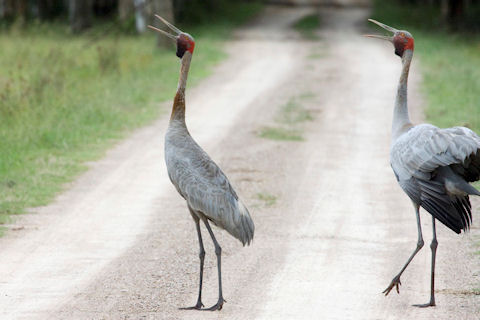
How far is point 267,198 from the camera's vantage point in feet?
29.8

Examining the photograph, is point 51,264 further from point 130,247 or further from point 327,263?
point 327,263

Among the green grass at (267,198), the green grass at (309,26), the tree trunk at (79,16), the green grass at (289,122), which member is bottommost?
the green grass at (309,26)

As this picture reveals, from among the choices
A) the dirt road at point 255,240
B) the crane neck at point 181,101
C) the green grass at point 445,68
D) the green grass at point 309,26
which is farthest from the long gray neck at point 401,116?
the green grass at point 309,26

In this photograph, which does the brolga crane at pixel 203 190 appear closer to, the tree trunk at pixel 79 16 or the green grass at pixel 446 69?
the green grass at pixel 446 69

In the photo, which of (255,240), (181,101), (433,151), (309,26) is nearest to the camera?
(433,151)

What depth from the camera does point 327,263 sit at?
6.85 m

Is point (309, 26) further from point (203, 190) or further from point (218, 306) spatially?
point (218, 306)

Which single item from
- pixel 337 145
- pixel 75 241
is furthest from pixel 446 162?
pixel 337 145

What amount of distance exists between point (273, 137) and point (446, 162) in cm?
666

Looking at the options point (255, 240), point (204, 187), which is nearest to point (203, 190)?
point (204, 187)

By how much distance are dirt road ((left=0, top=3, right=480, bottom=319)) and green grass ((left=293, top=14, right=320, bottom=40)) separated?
40.1 feet

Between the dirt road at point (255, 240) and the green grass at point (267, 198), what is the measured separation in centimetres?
3

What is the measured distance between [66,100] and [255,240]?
23.3 ft

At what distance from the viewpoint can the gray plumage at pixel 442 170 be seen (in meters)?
5.52
